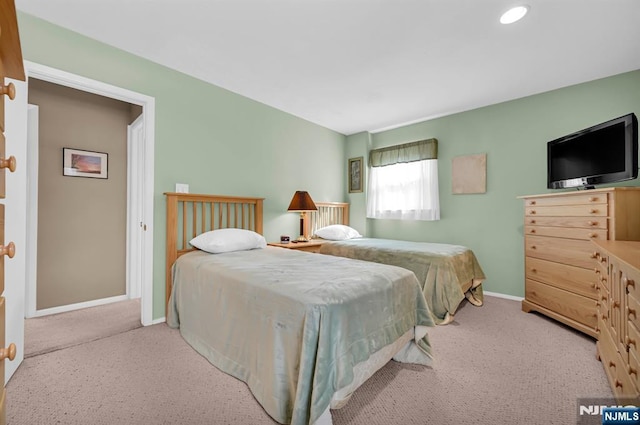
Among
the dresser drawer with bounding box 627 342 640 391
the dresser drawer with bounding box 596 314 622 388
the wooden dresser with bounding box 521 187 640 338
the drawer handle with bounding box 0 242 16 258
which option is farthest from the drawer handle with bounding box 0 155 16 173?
the wooden dresser with bounding box 521 187 640 338

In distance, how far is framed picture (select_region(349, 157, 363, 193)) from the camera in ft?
15.3

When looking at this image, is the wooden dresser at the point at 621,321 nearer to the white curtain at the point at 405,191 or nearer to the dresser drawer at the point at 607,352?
the dresser drawer at the point at 607,352

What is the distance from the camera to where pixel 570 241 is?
234 cm

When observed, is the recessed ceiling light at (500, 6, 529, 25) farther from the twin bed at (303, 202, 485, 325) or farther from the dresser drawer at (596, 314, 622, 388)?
the dresser drawer at (596, 314, 622, 388)

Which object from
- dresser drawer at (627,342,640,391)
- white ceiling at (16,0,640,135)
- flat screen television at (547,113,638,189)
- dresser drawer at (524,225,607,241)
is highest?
white ceiling at (16,0,640,135)

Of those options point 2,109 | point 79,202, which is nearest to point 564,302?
point 2,109

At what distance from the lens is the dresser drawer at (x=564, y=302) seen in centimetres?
217

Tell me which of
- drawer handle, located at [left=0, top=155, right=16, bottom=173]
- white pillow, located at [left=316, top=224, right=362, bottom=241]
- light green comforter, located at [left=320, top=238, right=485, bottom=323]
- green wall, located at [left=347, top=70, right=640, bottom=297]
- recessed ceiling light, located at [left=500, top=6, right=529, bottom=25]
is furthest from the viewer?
white pillow, located at [left=316, top=224, right=362, bottom=241]

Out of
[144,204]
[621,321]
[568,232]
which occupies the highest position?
[144,204]

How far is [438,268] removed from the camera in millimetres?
2629

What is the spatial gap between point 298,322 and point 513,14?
246 centimetres

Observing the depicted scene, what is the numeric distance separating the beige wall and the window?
3.46 m

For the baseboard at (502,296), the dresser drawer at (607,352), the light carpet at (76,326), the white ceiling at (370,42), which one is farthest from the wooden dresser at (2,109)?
the baseboard at (502,296)

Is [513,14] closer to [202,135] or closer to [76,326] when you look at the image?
[202,135]
